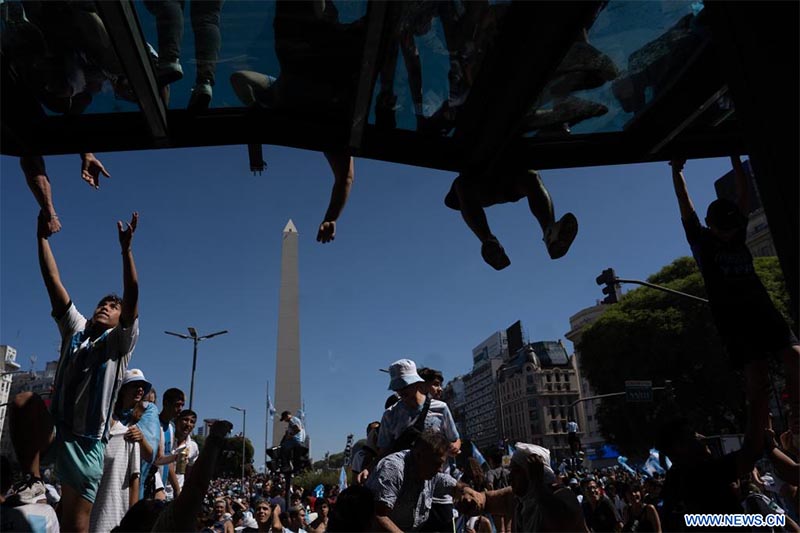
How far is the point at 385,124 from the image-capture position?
3.50 metres

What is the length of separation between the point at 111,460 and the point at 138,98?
233 centimetres

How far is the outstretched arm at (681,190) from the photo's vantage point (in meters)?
3.70

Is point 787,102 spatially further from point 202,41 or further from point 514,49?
point 202,41

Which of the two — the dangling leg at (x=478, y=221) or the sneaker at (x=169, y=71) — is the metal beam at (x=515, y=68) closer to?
the dangling leg at (x=478, y=221)

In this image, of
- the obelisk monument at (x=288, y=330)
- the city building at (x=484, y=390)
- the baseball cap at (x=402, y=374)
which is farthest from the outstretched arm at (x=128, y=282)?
the city building at (x=484, y=390)

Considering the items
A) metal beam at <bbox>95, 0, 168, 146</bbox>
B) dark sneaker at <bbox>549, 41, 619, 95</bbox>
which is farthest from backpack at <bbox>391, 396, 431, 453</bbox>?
metal beam at <bbox>95, 0, 168, 146</bbox>

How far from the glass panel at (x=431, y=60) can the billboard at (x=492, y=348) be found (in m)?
132

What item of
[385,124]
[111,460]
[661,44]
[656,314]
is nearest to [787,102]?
[661,44]

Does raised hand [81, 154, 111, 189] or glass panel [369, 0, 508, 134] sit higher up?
glass panel [369, 0, 508, 134]

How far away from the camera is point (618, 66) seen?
3.23 meters

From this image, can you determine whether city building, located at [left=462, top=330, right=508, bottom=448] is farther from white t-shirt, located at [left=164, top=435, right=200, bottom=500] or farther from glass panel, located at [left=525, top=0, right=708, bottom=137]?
glass panel, located at [left=525, top=0, right=708, bottom=137]

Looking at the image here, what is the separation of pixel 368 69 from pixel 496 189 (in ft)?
4.51

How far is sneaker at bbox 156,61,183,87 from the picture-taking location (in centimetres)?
288

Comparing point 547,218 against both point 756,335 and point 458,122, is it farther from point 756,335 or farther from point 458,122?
point 756,335
